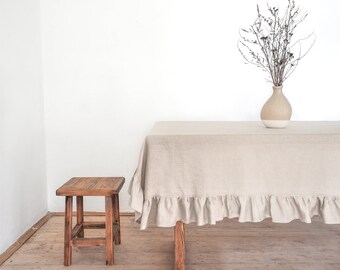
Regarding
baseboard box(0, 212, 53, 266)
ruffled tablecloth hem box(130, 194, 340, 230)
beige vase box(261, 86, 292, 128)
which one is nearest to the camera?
ruffled tablecloth hem box(130, 194, 340, 230)

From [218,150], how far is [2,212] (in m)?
1.36

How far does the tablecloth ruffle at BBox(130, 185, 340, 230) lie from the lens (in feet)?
4.97

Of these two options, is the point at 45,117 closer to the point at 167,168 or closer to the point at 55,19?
the point at 55,19

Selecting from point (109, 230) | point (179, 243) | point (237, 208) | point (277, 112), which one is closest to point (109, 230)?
point (109, 230)

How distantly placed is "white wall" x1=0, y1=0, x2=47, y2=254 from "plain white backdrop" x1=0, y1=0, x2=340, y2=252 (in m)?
0.05

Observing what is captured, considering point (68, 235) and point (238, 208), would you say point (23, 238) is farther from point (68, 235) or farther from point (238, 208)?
point (238, 208)

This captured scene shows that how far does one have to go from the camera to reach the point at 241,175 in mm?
1525

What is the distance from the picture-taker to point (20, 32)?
7.47ft

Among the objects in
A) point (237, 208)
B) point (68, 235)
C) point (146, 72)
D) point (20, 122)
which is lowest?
point (68, 235)

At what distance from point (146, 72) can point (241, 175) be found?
1.38 m

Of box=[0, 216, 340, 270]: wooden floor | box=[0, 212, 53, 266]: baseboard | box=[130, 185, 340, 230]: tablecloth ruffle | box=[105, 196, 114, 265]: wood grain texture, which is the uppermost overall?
box=[130, 185, 340, 230]: tablecloth ruffle

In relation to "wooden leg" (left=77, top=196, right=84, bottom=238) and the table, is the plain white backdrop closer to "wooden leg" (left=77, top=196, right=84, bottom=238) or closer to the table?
"wooden leg" (left=77, top=196, right=84, bottom=238)

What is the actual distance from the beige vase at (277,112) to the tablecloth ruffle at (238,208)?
47cm

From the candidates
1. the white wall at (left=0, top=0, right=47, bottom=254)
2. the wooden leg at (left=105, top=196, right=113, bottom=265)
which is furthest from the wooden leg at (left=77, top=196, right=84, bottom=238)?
the white wall at (left=0, top=0, right=47, bottom=254)
